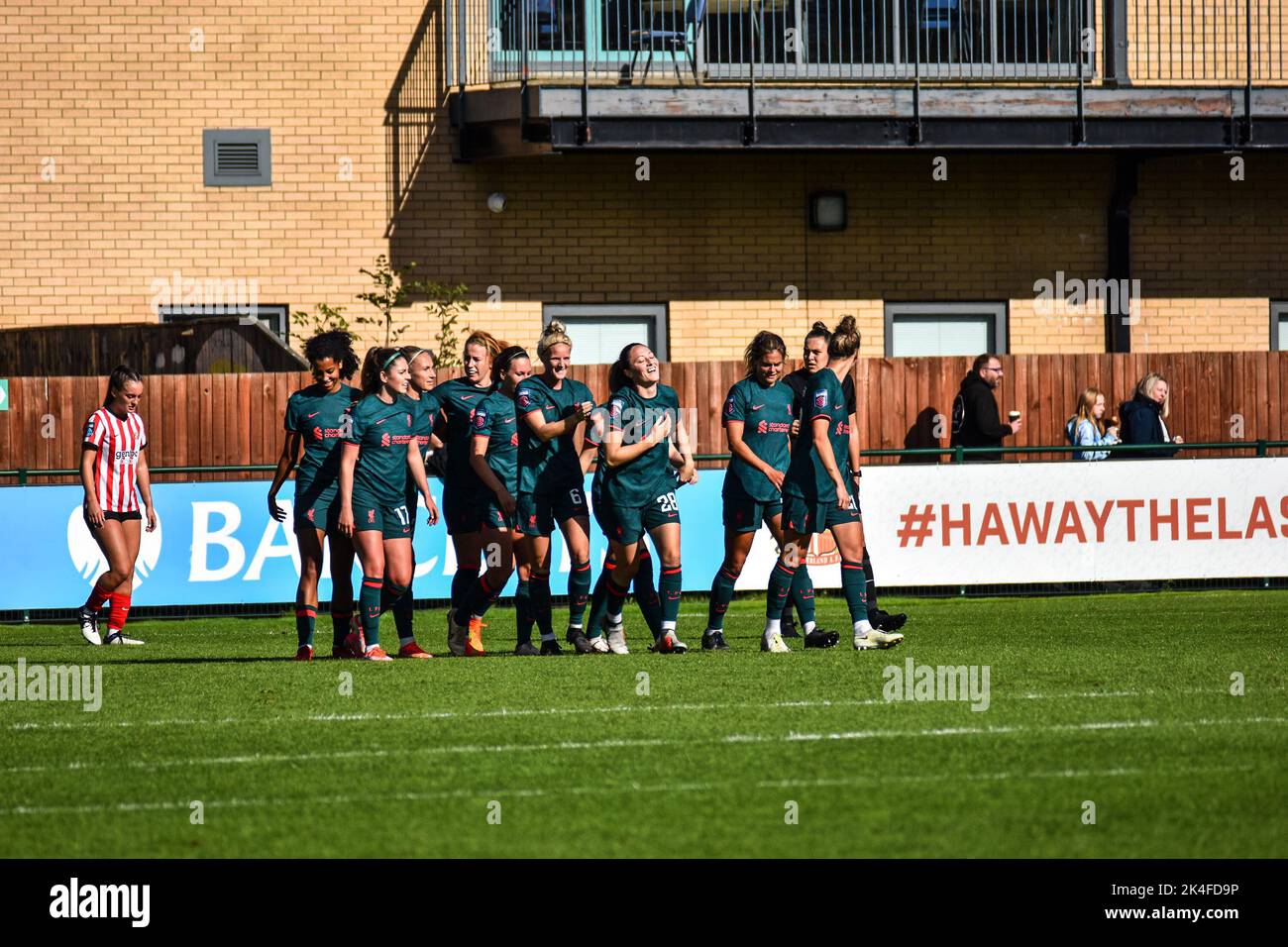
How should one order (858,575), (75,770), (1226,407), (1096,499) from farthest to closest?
(1226,407) → (1096,499) → (858,575) → (75,770)

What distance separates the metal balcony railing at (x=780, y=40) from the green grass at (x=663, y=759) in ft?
38.4

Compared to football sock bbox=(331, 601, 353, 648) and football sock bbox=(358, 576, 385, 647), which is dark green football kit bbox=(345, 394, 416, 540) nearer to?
football sock bbox=(358, 576, 385, 647)

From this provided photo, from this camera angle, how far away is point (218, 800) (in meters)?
6.98

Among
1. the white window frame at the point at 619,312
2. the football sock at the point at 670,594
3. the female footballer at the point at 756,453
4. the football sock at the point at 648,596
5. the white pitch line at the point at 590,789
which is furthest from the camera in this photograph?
the white window frame at the point at 619,312

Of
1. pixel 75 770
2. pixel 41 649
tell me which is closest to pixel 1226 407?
pixel 41 649

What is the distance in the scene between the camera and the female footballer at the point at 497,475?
12.5 metres

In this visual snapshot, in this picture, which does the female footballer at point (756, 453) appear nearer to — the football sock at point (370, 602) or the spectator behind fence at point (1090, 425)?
the football sock at point (370, 602)

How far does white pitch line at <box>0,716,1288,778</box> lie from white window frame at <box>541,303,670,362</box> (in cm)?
1496

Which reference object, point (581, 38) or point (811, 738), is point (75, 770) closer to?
point (811, 738)

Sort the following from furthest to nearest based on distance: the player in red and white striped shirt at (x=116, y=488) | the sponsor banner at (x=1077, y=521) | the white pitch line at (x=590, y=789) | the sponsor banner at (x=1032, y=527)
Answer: the sponsor banner at (x=1077, y=521) → the sponsor banner at (x=1032, y=527) → the player in red and white striped shirt at (x=116, y=488) → the white pitch line at (x=590, y=789)

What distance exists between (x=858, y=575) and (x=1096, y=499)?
6.34 metres

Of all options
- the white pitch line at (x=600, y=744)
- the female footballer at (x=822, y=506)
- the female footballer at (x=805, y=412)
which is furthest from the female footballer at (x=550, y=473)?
the white pitch line at (x=600, y=744)

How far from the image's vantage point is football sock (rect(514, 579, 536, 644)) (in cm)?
A: 1266

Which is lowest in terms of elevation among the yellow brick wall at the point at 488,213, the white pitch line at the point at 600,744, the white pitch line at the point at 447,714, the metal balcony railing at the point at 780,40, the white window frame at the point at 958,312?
the white pitch line at the point at 447,714
